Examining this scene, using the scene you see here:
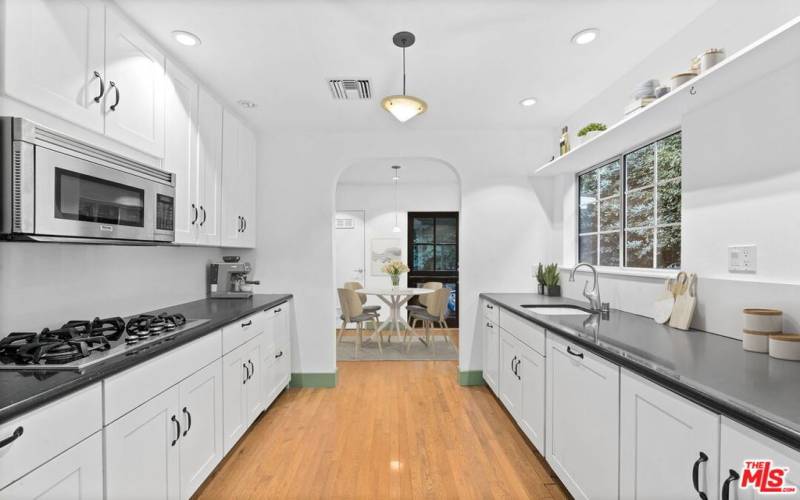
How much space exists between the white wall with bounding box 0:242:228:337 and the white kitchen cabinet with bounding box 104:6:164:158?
2.08ft

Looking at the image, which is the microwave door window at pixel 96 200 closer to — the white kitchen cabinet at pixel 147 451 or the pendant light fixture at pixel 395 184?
the white kitchen cabinet at pixel 147 451

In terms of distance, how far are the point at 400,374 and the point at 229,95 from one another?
3069mm

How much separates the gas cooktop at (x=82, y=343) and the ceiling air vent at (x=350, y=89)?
1810mm

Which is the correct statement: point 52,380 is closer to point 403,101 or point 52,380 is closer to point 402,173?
point 403,101

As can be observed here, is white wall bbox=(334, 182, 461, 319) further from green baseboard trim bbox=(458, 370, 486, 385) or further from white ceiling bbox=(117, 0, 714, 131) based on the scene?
white ceiling bbox=(117, 0, 714, 131)

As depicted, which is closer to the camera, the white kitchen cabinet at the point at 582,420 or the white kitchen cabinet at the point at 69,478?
the white kitchen cabinet at the point at 69,478

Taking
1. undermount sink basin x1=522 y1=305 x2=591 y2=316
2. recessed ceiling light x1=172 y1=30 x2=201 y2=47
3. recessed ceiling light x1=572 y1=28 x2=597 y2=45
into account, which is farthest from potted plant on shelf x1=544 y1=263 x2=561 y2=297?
recessed ceiling light x1=172 y1=30 x2=201 y2=47

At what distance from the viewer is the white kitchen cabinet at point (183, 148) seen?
218cm

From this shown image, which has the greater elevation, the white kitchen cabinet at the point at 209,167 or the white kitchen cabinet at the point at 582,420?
the white kitchen cabinet at the point at 209,167

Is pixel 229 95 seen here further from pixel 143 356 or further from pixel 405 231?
pixel 405 231

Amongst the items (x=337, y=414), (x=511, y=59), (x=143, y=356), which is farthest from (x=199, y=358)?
(x=511, y=59)

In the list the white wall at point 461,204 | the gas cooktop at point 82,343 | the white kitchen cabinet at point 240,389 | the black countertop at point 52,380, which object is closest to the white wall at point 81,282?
the gas cooktop at point 82,343

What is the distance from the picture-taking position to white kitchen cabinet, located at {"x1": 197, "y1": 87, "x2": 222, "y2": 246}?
254cm

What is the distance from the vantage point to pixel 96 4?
64.5 inches
